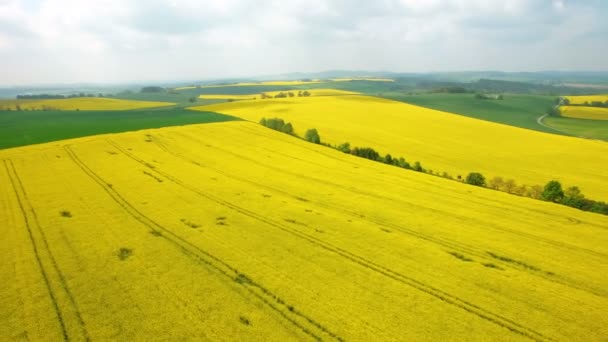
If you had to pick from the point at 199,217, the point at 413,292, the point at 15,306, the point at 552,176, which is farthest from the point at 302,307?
the point at 552,176

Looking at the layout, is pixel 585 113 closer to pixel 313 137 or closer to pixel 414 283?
pixel 313 137

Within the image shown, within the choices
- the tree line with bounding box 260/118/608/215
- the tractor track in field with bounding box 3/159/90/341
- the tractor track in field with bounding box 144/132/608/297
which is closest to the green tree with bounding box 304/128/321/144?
the tree line with bounding box 260/118/608/215

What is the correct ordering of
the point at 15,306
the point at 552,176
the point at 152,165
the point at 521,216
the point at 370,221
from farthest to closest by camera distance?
the point at 552,176 < the point at 152,165 < the point at 521,216 < the point at 370,221 < the point at 15,306

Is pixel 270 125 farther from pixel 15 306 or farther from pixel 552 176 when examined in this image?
pixel 15 306

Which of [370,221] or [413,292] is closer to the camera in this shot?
[413,292]

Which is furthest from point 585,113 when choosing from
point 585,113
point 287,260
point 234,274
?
point 234,274

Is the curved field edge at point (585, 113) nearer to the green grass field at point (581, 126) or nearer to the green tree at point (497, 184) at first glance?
the green grass field at point (581, 126)

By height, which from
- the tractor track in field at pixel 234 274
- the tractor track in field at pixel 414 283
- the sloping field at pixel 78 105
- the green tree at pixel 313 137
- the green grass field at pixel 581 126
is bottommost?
the green grass field at pixel 581 126

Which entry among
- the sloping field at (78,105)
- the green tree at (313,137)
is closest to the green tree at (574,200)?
the green tree at (313,137)
